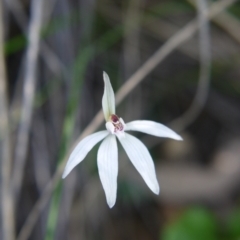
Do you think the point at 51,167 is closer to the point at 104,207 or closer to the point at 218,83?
the point at 104,207

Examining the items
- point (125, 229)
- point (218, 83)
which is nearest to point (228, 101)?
point (218, 83)

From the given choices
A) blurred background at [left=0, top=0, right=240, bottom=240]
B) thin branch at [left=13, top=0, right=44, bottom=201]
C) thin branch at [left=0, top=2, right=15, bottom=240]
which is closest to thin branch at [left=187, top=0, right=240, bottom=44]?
blurred background at [left=0, top=0, right=240, bottom=240]

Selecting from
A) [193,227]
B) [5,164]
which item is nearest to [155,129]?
[5,164]

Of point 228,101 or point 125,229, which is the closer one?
point 125,229

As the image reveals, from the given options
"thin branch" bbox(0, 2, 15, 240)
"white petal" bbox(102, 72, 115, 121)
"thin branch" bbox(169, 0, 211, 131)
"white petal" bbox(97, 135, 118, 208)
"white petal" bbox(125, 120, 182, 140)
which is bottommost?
"white petal" bbox(97, 135, 118, 208)

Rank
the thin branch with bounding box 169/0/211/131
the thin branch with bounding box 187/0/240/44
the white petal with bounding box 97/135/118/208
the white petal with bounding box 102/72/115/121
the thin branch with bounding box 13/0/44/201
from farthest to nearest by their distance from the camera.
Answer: the thin branch with bounding box 187/0/240/44 → the thin branch with bounding box 169/0/211/131 → the thin branch with bounding box 13/0/44/201 → the white petal with bounding box 102/72/115/121 → the white petal with bounding box 97/135/118/208

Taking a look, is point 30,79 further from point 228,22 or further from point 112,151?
point 228,22

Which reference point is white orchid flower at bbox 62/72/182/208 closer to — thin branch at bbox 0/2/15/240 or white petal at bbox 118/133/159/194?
white petal at bbox 118/133/159/194
